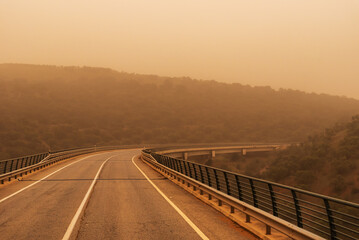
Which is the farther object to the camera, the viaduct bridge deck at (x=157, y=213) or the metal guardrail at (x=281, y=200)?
the viaduct bridge deck at (x=157, y=213)

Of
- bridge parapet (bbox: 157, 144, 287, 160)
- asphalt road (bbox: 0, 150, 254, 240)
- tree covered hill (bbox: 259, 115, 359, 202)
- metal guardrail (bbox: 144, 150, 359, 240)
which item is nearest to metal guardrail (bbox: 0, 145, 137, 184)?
asphalt road (bbox: 0, 150, 254, 240)

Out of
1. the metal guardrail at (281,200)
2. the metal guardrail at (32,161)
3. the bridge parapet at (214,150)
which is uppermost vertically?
the bridge parapet at (214,150)

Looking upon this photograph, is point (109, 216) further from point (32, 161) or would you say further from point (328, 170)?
point (328, 170)

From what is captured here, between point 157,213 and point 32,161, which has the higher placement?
point 32,161

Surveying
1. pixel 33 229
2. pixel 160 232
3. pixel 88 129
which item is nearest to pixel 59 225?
pixel 33 229

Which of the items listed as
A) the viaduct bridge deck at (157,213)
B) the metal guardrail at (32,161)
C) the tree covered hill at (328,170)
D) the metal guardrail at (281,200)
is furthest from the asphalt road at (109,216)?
the tree covered hill at (328,170)

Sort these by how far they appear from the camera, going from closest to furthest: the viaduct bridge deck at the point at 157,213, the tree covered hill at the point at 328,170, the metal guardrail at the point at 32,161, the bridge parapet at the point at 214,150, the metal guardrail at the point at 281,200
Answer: the metal guardrail at the point at 281,200 → the viaduct bridge deck at the point at 157,213 → the metal guardrail at the point at 32,161 → the tree covered hill at the point at 328,170 → the bridge parapet at the point at 214,150

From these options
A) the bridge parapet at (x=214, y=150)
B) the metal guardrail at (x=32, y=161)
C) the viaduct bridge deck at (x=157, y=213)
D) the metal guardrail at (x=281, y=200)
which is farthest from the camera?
the bridge parapet at (x=214, y=150)

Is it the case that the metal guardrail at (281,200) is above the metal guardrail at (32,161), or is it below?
below

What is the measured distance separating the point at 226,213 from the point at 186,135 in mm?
176951

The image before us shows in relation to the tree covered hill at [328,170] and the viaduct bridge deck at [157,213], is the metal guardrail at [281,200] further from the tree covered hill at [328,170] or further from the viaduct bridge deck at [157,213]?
the tree covered hill at [328,170]

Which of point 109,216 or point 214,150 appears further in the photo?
point 214,150

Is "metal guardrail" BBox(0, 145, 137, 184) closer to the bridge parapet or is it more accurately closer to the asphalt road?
the asphalt road

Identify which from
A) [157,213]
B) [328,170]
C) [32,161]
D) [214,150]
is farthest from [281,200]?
[214,150]
